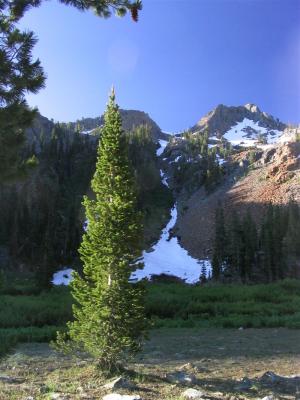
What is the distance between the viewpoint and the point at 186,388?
8.83 m

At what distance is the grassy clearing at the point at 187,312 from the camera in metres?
22.0

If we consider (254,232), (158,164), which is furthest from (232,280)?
(158,164)

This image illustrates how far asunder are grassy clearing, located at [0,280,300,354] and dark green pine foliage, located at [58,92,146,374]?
6.75 m

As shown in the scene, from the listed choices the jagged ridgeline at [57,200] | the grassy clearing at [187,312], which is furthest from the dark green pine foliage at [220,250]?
the grassy clearing at [187,312]

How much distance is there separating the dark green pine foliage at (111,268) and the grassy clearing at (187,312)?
22.2 ft

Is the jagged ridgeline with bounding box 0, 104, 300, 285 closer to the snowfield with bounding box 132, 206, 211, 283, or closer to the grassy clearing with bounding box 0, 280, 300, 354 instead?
the snowfield with bounding box 132, 206, 211, 283

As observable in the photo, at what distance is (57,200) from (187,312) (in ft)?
247

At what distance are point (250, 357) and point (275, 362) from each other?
0.99 metres

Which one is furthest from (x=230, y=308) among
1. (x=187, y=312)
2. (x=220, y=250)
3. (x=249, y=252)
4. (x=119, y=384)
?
(x=220, y=250)

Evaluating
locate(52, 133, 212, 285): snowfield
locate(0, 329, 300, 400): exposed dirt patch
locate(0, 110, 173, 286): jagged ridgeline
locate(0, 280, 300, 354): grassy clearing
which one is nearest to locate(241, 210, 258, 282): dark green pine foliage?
locate(52, 133, 212, 285): snowfield

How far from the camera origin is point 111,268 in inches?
395

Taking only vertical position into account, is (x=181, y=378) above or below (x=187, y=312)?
below

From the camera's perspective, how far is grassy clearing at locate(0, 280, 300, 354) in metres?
22.0

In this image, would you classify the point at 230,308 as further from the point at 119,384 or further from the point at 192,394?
the point at 192,394
